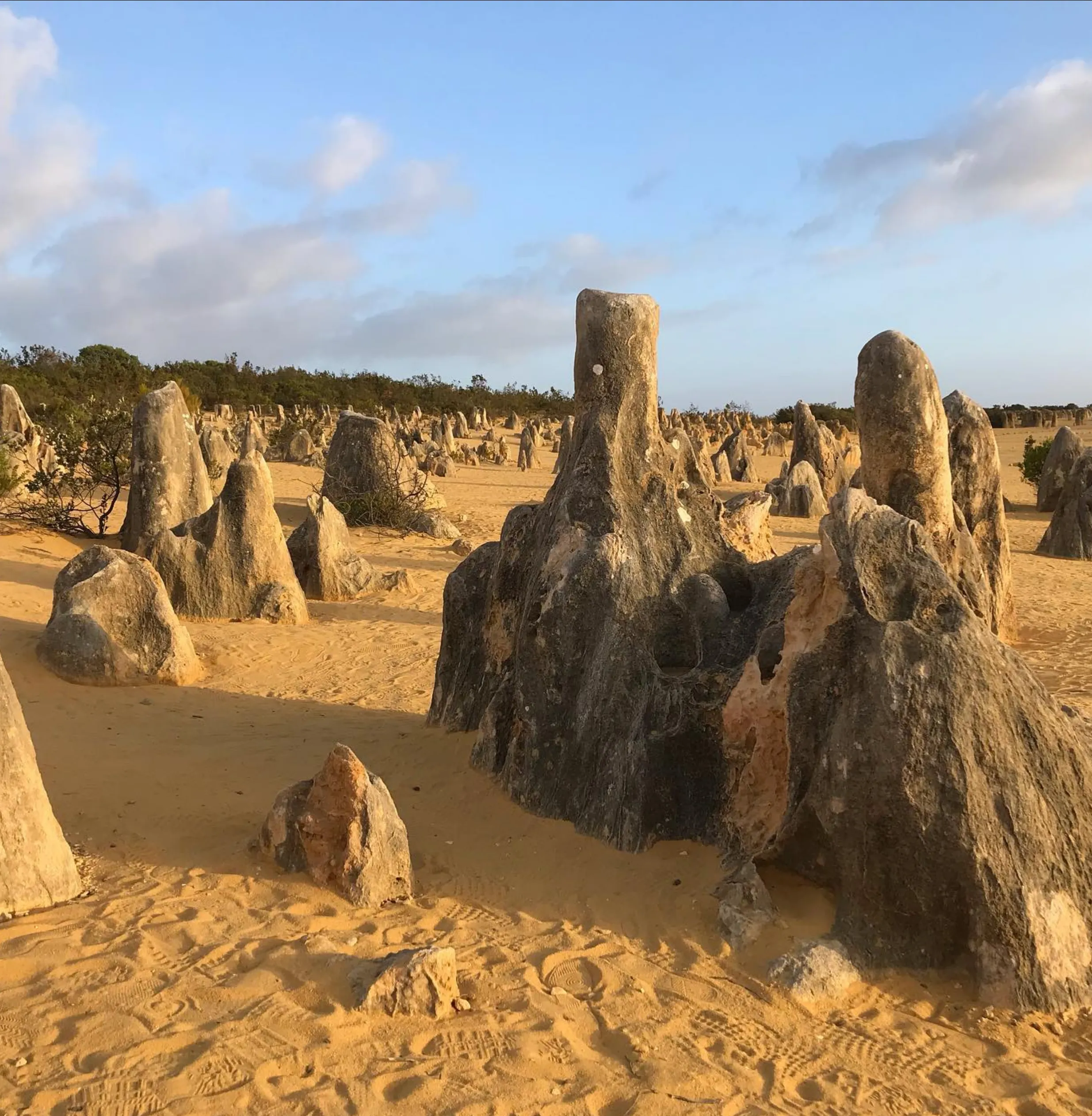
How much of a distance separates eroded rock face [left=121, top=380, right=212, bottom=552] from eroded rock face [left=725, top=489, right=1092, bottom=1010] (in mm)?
8487

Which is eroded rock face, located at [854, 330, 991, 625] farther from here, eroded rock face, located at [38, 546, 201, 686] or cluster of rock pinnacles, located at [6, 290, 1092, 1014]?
eroded rock face, located at [38, 546, 201, 686]

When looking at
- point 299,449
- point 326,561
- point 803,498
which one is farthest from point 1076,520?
point 299,449

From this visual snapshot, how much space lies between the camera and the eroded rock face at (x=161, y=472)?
36.1 feet

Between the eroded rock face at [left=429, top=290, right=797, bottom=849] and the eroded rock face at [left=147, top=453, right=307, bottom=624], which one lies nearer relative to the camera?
the eroded rock face at [left=429, top=290, right=797, bottom=849]

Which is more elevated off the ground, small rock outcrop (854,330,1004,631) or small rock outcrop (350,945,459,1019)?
small rock outcrop (854,330,1004,631)

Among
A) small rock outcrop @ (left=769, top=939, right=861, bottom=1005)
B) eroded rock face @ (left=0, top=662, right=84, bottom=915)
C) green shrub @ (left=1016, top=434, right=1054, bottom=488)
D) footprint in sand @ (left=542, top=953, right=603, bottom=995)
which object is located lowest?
footprint in sand @ (left=542, top=953, right=603, bottom=995)

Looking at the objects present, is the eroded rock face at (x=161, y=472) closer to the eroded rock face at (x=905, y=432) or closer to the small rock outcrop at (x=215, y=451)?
the small rock outcrop at (x=215, y=451)

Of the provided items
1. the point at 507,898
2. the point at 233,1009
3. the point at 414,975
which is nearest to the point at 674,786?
the point at 507,898

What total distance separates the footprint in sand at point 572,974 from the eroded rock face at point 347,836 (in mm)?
844

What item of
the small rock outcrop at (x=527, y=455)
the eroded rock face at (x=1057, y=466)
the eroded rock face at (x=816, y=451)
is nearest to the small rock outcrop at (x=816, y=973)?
the eroded rock face at (x=1057, y=466)

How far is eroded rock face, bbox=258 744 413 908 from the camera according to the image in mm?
4305

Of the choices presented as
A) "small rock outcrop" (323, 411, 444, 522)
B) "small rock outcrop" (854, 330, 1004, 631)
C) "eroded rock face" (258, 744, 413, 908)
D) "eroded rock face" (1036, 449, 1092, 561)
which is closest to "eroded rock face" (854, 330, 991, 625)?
"small rock outcrop" (854, 330, 1004, 631)

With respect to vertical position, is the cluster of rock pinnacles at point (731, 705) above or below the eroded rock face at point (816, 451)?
below

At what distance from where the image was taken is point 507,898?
439cm
